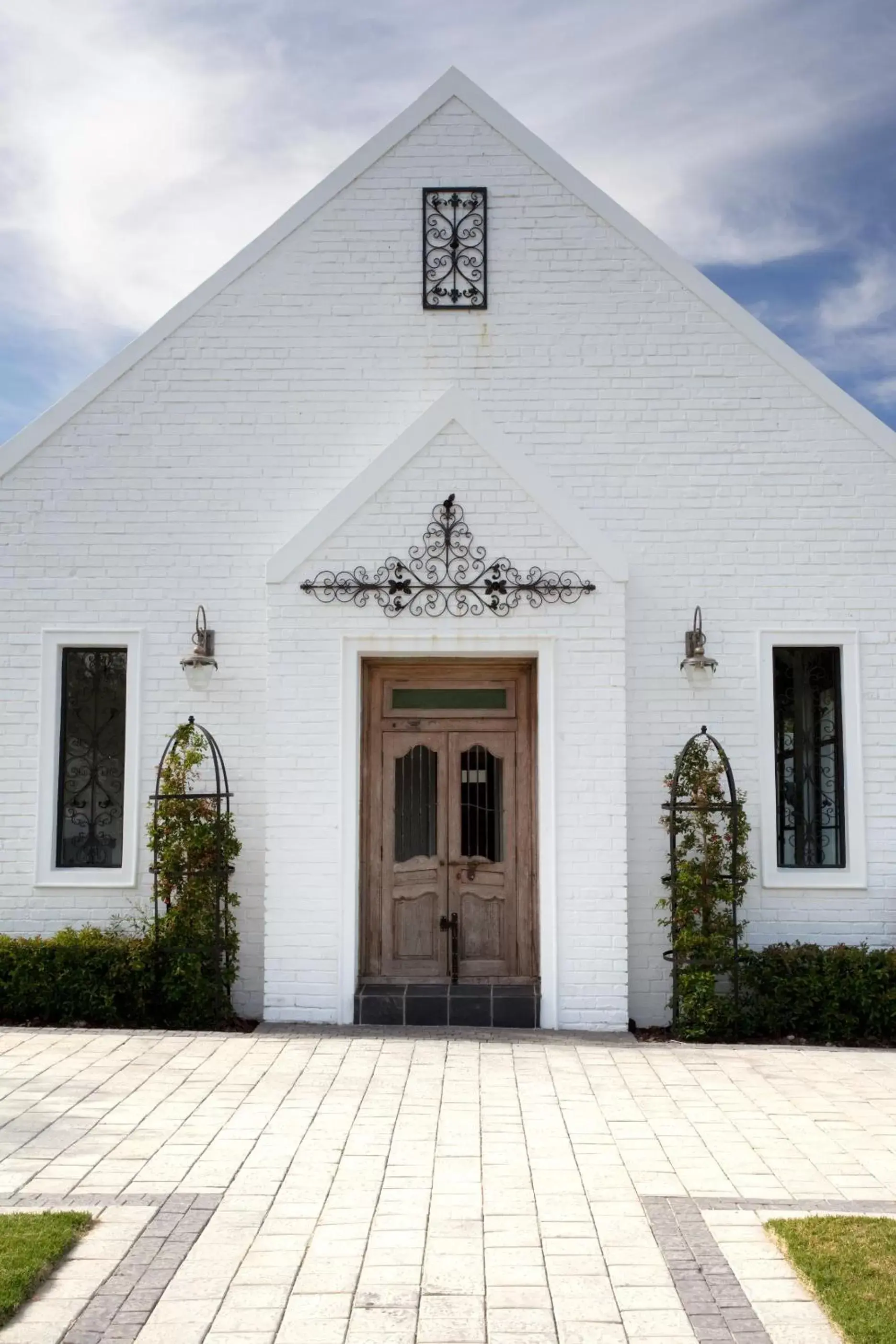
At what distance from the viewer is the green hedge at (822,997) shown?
29.4ft

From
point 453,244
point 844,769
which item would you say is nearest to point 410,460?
point 453,244

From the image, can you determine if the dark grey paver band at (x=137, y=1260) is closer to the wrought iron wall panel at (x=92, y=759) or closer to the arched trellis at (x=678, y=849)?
the arched trellis at (x=678, y=849)

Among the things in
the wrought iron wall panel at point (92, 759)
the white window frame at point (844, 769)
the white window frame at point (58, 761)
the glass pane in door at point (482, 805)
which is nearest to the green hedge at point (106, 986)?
the white window frame at point (58, 761)

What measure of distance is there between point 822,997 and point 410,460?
16.5 feet

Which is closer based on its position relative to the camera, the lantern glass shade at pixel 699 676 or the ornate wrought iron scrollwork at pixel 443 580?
the ornate wrought iron scrollwork at pixel 443 580

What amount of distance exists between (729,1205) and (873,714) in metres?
5.51

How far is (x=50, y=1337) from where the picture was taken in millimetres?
4082

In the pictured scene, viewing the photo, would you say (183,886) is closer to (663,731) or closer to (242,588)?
(242,588)

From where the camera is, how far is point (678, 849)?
9570mm

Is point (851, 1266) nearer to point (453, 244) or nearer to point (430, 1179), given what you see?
point (430, 1179)

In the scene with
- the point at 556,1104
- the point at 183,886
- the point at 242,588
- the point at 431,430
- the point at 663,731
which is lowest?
the point at 556,1104

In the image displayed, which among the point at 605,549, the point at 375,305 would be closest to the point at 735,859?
the point at 605,549

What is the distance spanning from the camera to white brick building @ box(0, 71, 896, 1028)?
957 cm

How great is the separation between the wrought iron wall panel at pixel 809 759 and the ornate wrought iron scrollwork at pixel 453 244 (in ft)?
13.2
